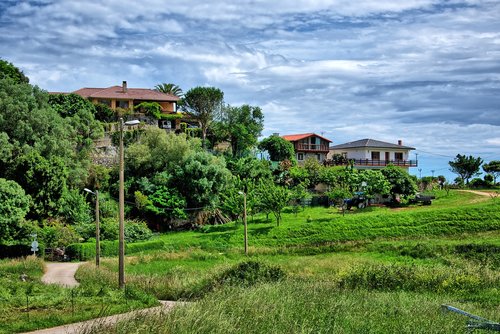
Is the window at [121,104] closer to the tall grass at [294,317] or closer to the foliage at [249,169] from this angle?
the foliage at [249,169]

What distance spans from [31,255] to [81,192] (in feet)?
47.0

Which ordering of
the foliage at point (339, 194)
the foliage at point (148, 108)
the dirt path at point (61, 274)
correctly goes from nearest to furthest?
the dirt path at point (61, 274), the foliage at point (339, 194), the foliage at point (148, 108)

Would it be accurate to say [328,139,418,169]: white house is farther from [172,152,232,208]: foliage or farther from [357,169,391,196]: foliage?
[172,152,232,208]: foliage

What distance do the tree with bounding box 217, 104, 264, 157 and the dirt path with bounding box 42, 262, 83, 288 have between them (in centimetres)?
3371

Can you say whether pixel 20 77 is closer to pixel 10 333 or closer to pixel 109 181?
pixel 109 181

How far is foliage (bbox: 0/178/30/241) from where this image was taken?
4344cm

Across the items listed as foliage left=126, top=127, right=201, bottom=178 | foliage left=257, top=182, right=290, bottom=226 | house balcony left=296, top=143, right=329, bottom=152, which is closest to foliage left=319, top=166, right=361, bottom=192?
foliage left=257, top=182, right=290, bottom=226

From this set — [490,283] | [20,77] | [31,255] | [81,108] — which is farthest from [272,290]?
[20,77]

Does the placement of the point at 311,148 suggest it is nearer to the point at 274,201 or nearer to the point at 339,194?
the point at 339,194

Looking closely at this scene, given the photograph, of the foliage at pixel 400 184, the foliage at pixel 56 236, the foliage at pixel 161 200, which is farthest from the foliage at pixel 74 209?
the foliage at pixel 400 184

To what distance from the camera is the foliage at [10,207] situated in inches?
1710

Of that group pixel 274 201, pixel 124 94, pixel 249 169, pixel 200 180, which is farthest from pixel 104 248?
pixel 124 94

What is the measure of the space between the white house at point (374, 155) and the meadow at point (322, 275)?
704 inches

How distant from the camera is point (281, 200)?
5003 cm
